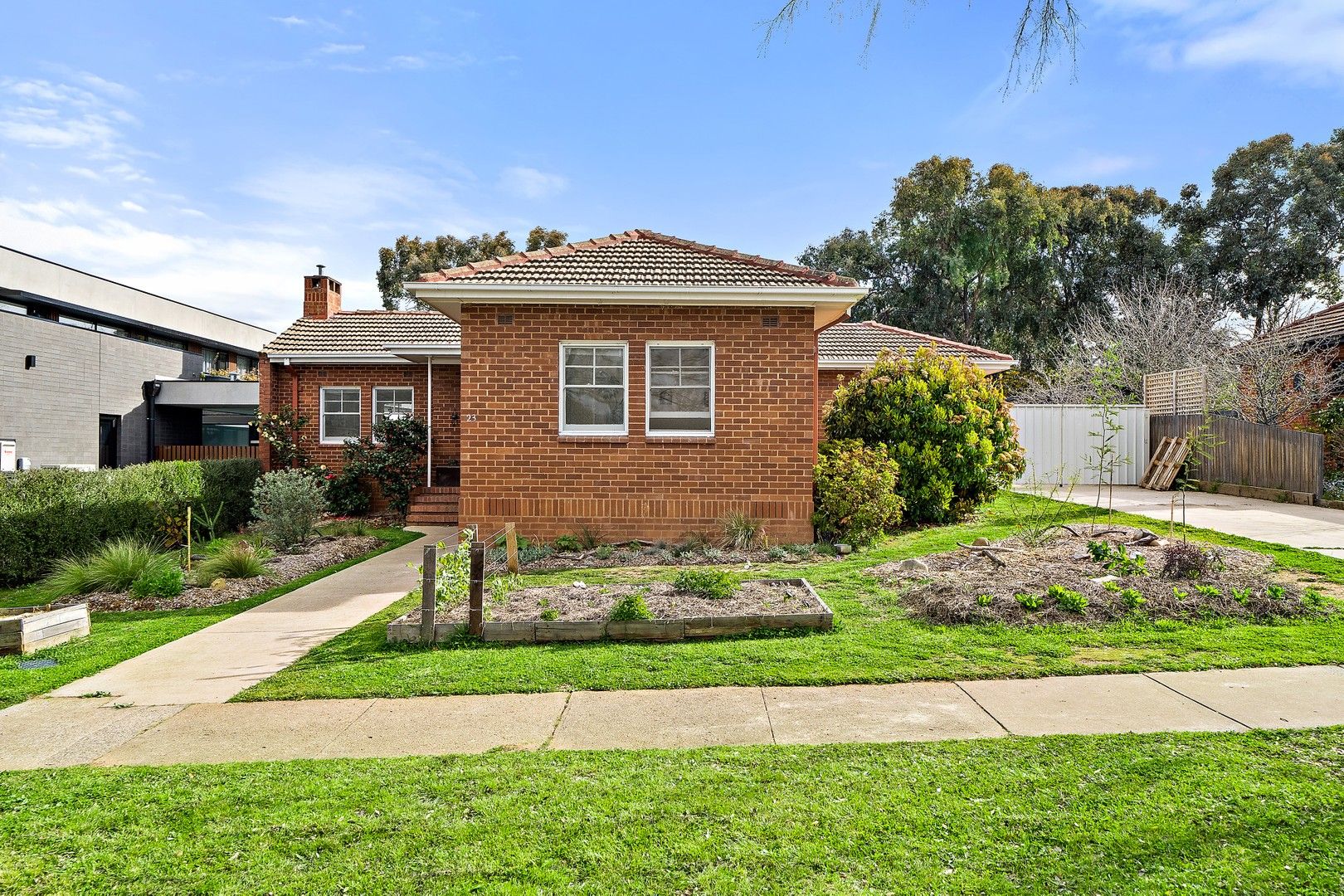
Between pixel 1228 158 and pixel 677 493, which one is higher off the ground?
pixel 1228 158

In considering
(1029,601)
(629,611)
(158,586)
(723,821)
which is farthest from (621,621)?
(158,586)

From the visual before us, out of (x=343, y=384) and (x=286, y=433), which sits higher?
(x=343, y=384)

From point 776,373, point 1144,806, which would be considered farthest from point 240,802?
point 776,373

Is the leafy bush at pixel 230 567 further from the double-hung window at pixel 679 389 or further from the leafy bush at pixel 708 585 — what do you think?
the leafy bush at pixel 708 585

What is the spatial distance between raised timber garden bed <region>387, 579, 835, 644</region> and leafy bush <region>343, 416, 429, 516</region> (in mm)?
9857

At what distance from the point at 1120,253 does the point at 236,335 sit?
42.4m

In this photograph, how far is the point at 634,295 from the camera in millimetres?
10992

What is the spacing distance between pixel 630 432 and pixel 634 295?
2.06 meters

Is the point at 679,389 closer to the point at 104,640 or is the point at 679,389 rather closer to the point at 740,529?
the point at 740,529

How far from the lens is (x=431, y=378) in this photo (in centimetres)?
1694

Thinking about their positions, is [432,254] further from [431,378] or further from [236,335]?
[431,378]

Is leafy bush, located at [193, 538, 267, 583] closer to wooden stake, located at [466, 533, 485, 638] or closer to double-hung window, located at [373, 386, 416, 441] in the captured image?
wooden stake, located at [466, 533, 485, 638]

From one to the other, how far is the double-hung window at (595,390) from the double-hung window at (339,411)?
8.38 meters

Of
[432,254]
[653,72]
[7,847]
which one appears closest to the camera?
[7,847]
